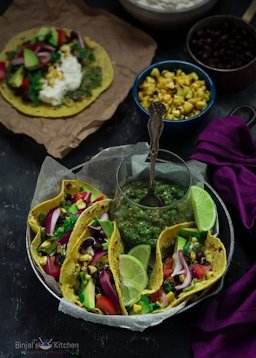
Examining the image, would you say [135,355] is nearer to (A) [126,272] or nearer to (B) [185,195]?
(A) [126,272]

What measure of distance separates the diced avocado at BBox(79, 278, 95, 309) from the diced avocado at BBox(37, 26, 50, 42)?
2.82ft

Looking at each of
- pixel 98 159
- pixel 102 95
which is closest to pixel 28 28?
pixel 102 95

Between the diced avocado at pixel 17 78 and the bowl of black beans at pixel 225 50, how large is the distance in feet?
1.60

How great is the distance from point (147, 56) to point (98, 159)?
54 centimetres

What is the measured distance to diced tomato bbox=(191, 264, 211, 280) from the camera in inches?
47.1

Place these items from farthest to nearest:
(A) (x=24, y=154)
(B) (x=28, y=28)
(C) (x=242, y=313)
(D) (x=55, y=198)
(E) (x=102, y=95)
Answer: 1. (B) (x=28, y=28)
2. (E) (x=102, y=95)
3. (A) (x=24, y=154)
4. (D) (x=55, y=198)
5. (C) (x=242, y=313)

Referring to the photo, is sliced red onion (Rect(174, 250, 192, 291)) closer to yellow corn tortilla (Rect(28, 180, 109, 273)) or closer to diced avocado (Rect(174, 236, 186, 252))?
diced avocado (Rect(174, 236, 186, 252))

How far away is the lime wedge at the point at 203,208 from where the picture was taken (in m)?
1.26

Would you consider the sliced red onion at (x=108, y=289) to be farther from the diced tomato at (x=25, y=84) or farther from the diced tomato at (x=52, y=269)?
the diced tomato at (x=25, y=84)

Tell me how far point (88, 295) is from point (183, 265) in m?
0.21

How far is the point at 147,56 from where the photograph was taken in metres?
1.77

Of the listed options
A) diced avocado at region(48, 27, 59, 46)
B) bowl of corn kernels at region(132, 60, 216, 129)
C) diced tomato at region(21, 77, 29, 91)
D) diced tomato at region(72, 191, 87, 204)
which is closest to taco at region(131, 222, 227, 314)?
diced tomato at region(72, 191, 87, 204)

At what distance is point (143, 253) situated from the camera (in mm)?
1237

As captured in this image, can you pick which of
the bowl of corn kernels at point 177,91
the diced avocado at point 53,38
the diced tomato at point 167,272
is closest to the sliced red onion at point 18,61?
the diced avocado at point 53,38
